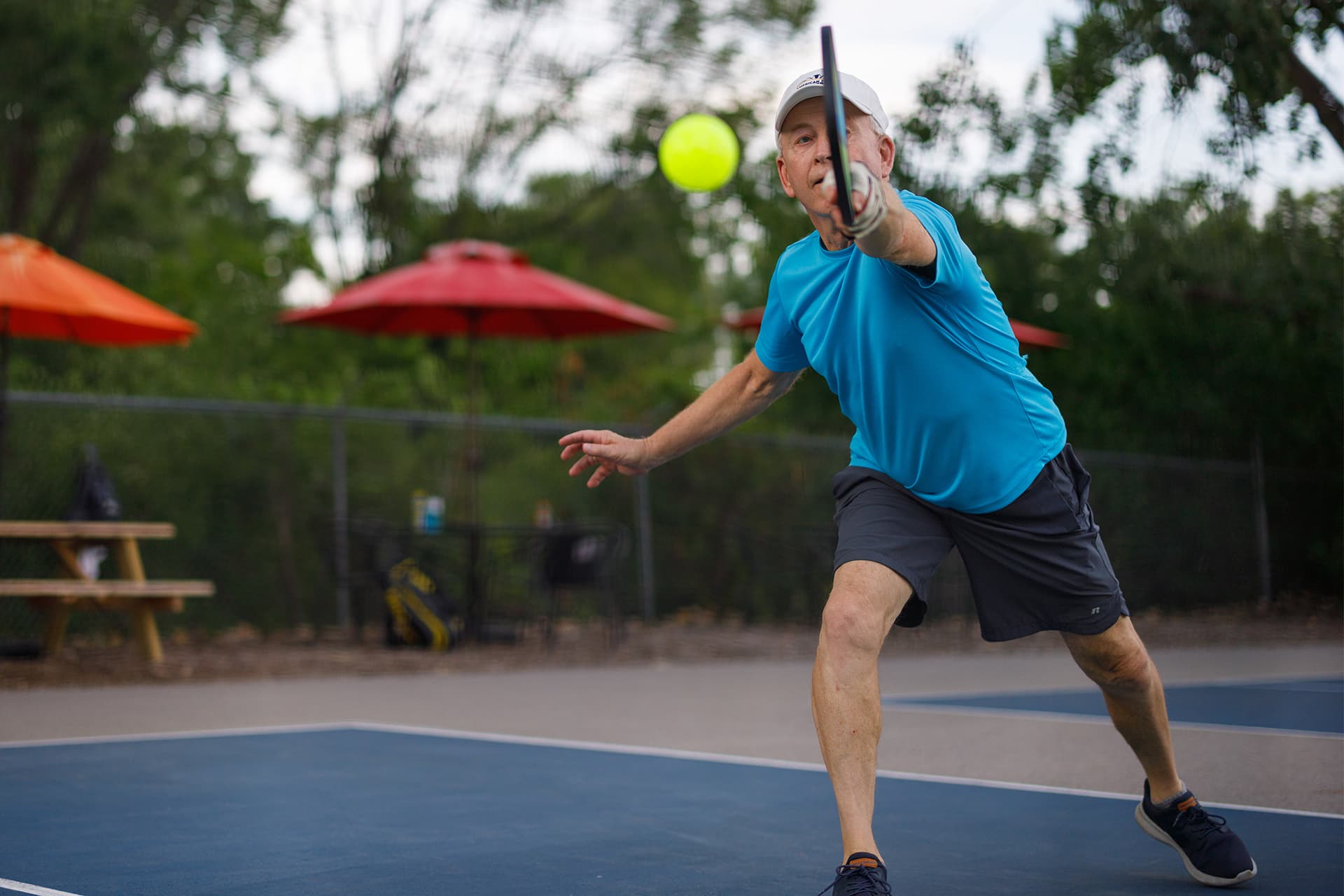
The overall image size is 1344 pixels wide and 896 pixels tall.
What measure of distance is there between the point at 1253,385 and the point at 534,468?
8.11 m

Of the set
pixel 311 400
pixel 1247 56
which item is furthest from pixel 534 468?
pixel 1247 56

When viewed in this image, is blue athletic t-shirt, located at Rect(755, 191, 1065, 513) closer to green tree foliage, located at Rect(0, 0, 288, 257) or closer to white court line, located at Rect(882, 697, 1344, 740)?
white court line, located at Rect(882, 697, 1344, 740)

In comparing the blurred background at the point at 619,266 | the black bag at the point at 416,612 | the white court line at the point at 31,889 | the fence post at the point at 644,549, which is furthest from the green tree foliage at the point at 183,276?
the white court line at the point at 31,889

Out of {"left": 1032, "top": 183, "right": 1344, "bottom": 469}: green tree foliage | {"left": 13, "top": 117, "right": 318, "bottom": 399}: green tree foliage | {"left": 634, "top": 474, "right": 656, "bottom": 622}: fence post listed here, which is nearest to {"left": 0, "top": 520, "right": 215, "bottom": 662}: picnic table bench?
{"left": 13, "top": 117, "right": 318, "bottom": 399}: green tree foliage

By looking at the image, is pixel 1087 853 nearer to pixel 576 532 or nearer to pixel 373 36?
pixel 576 532

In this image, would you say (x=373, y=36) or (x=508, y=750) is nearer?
(x=508, y=750)

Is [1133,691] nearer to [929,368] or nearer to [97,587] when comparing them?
[929,368]

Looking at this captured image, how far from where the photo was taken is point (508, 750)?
19.9 ft

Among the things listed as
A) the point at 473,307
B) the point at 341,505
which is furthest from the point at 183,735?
the point at 341,505

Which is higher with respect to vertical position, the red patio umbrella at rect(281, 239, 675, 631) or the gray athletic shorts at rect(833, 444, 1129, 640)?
the red patio umbrella at rect(281, 239, 675, 631)

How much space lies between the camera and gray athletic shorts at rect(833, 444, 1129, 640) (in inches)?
134

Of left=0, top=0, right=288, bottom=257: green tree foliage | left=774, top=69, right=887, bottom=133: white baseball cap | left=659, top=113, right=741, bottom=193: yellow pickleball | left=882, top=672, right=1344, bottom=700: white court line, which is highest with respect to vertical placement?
left=0, top=0, right=288, bottom=257: green tree foliage

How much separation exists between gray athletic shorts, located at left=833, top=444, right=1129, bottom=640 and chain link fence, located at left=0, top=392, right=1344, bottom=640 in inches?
285

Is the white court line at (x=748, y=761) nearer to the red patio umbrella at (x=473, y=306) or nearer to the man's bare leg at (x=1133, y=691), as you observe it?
the man's bare leg at (x=1133, y=691)
